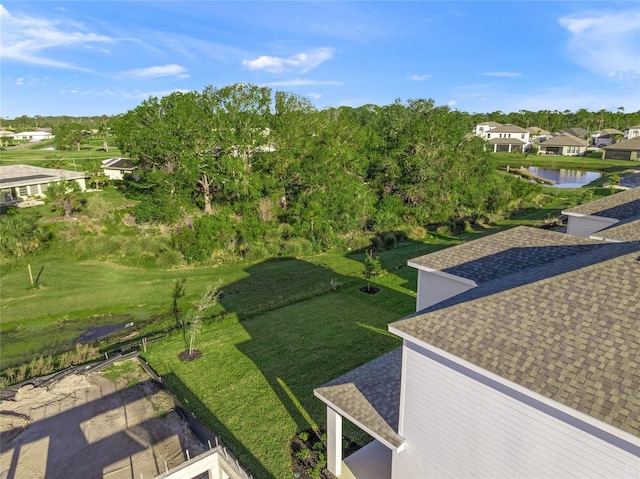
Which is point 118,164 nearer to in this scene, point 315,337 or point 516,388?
point 315,337

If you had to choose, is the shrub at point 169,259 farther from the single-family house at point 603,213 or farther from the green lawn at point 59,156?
the green lawn at point 59,156

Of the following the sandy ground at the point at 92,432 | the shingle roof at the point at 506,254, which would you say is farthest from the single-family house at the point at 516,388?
the sandy ground at the point at 92,432

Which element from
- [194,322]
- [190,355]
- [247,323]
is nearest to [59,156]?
[247,323]

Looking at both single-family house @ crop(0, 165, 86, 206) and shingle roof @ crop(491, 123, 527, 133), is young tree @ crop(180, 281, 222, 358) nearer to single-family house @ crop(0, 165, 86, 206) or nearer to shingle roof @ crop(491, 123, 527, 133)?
single-family house @ crop(0, 165, 86, 206)

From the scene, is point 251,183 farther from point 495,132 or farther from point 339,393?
point 495,132

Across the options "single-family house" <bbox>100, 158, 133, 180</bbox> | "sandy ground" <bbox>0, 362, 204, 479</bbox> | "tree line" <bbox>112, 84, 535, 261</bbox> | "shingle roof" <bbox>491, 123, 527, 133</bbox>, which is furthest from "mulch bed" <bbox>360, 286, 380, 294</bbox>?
"shingle roof" <bbox>491, 123, 527, 133</bbox>

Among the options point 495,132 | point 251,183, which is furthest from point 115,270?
point 495,132
